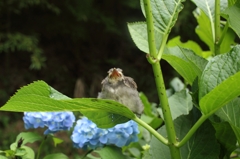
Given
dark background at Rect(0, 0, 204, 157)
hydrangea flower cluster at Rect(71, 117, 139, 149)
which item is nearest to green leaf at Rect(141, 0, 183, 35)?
hydrangea flower cluster at Rect(71, 117, 139, 149)

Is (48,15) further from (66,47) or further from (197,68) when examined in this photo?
(197,68)

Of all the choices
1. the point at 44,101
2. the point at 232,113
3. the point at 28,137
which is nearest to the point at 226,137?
the point at 232,113

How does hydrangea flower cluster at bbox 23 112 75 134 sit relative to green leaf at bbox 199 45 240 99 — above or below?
below

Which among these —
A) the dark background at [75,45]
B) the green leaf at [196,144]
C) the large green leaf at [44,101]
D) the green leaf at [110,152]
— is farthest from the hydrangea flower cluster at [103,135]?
the dark background at [75,45]

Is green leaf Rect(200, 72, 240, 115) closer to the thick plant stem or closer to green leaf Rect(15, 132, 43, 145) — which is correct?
the thick plant stem

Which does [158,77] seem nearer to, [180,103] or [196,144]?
[196,144]

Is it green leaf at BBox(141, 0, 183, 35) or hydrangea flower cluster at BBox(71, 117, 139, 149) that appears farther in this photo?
hydrangea flower cluster at BBox(71, 117, 139, 149)
